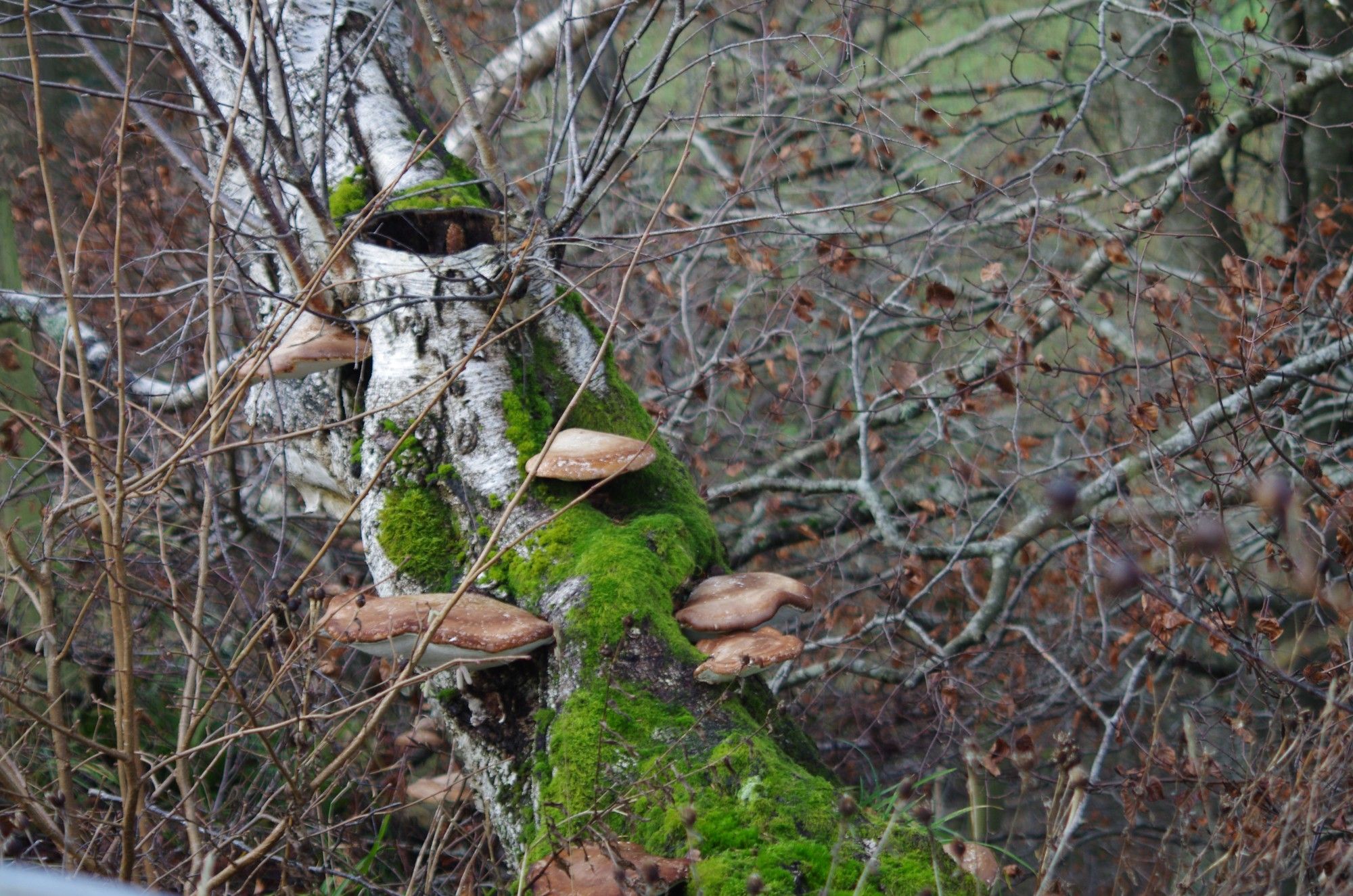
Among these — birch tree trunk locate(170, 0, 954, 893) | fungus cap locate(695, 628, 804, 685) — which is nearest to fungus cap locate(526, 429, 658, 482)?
birch tree trunk locate(170, 0, 954, 893)

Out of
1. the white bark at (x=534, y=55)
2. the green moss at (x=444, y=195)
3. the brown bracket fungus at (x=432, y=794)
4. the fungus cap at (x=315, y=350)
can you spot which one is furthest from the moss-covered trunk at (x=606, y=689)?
the white bark at (x=534, y=55)

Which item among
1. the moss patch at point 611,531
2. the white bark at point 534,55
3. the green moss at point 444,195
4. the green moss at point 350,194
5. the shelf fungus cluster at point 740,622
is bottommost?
the shelf fungus cluster at point 740,622

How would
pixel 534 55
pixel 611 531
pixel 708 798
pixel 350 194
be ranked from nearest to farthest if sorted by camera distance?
1. pixel 708 798
2. pixel 611 531
3. pixel 350 194
4. pixel 534 55

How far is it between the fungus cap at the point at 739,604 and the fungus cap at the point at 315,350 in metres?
1.38

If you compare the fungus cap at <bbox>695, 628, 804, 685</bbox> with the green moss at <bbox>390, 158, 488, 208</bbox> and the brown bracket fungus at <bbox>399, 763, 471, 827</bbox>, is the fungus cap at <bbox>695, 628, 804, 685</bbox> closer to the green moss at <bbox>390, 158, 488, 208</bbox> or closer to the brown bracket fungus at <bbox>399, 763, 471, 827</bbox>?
the brown bracket fungus at <bbox>399, 763, 471, 827</bbox>

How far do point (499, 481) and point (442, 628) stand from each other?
76cm

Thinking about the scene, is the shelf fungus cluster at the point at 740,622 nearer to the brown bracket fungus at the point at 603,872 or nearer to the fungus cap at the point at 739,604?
the fungus cap at the point at 739,604

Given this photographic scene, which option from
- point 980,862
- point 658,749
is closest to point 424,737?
point 658,749

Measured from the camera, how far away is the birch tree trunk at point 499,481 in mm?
2371

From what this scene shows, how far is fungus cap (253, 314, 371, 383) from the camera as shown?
336 centimetres

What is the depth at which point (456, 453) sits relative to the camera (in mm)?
3289

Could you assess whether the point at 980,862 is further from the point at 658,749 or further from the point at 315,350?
the point at 315,350

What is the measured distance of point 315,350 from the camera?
3.38 metres

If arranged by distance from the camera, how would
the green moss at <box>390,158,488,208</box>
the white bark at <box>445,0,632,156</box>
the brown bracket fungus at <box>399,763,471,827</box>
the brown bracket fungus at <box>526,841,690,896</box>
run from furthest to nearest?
the white bark at <box>445,0,632,156</box>, the brown bracket fungus at <box>399,763,471,827</box>, the green moss at <box>390,158,488,208</box>, the brown bracket fungus at <box>526,841,690,896</box>
